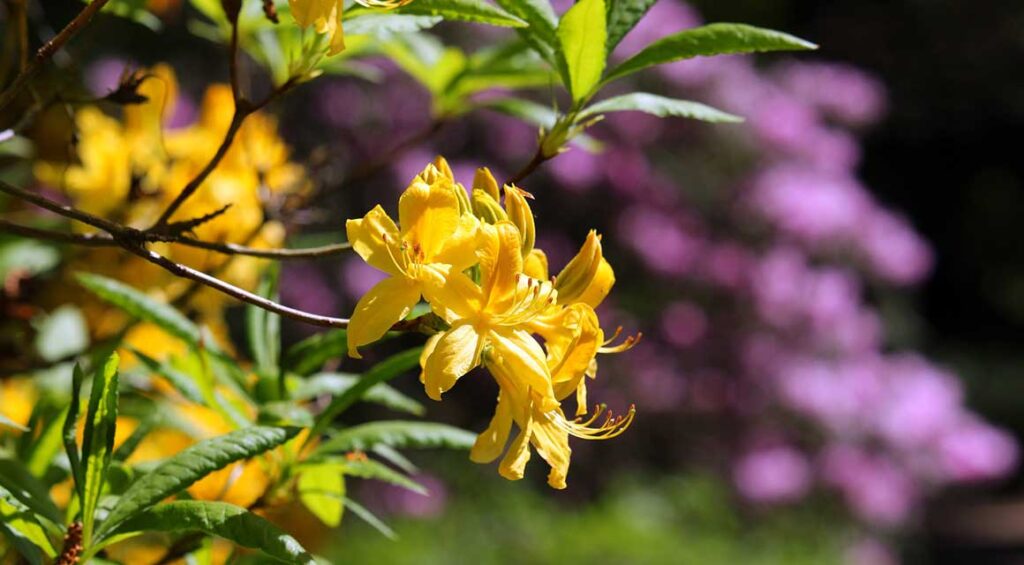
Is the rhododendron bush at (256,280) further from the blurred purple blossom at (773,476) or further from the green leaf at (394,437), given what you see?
the blurred purple blossom at (773,476)

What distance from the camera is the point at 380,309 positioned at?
0.54 meters

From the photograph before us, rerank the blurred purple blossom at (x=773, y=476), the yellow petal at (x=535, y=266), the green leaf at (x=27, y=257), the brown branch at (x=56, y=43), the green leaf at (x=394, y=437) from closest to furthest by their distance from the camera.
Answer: the brown branch at (x=56, y=43) → the yellow petal at (x=535, y=266) → the green leaf at (x=394, y=437) → the green leaf at (x=27, y=257) → the blurred purple blossom at (x=773, y=476)

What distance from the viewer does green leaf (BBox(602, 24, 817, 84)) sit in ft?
2.11

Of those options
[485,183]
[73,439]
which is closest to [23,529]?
[73,439]

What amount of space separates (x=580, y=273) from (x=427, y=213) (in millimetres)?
83

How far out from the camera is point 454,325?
0.55 m

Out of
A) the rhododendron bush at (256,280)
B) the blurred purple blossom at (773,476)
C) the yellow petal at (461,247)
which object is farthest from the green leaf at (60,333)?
the blurred purple blossom at (773,476)

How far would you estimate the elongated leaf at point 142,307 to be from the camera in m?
0.77

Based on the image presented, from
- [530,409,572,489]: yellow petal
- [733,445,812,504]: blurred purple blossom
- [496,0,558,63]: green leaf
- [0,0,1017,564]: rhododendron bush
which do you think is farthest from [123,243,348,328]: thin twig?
A: [733,445,812,504]: blurred purple blossom

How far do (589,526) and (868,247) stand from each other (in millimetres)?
1966

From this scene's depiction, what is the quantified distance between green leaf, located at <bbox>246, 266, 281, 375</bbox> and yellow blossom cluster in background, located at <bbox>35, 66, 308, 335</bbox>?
0.18 meters

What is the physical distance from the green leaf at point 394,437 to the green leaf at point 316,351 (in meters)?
0.07

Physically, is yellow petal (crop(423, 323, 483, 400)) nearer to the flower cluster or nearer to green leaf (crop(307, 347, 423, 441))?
the flower cluster

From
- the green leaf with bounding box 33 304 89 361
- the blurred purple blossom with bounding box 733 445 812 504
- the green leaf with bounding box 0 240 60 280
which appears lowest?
the blurred purple blossom with bounding box 733 445 812 504
